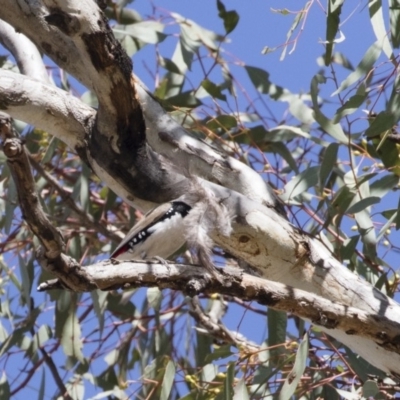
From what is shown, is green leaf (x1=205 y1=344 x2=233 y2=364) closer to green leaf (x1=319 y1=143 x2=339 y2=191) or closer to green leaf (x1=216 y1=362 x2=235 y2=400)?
green leaf (x1=216 y1=362 x2=235 y2=400)

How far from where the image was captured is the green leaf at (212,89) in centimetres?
313

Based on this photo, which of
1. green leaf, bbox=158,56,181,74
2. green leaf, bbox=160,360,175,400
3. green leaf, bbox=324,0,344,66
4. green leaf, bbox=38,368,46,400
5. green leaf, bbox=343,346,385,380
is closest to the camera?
green leaf, bbox=324,0,344,66

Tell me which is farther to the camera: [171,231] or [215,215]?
[171,231]

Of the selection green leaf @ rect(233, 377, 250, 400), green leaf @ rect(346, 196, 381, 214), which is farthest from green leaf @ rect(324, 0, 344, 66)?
green leaf @ rect(233, 377, 250, 400)

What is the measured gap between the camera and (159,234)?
8.08ft

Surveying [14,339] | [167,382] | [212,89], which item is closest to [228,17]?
[212,89]

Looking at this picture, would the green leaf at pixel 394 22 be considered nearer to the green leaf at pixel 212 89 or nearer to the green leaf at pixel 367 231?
the green leaf at pixel 367 231

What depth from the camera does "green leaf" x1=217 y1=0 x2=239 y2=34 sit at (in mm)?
3084

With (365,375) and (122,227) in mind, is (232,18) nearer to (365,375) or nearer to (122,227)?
(122,227)

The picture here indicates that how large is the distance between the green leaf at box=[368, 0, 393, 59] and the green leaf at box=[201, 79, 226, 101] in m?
0.80

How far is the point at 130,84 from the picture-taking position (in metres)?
2.12

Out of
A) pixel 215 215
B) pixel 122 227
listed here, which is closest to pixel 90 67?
pixel 215 215

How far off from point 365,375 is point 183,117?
1.04m

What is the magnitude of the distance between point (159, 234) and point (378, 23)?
2.44 ft
